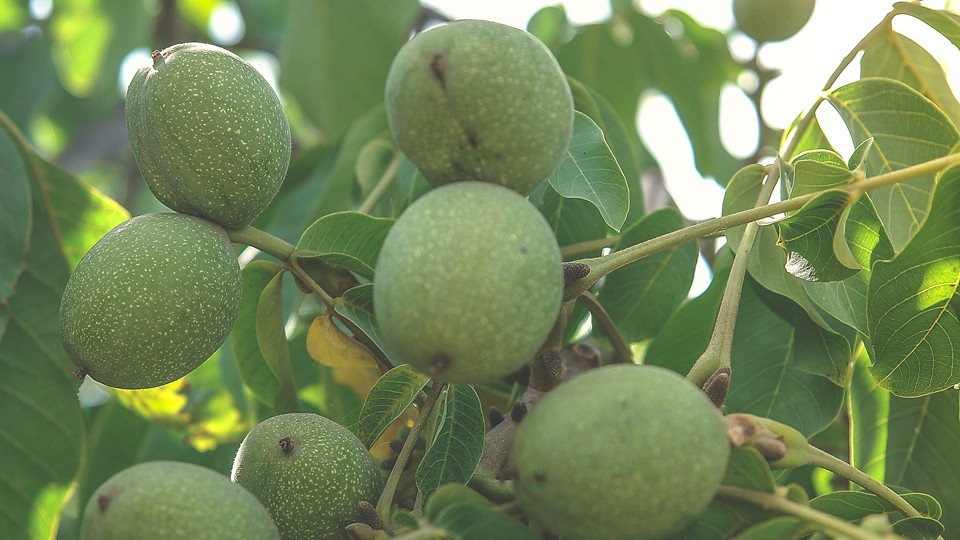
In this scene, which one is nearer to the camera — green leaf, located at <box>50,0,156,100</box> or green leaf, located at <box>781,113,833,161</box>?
green leaf, located at <box>781,113,833,161</box>

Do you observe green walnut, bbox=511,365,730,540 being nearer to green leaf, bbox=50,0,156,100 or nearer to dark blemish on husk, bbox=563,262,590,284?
dark blemish on husk, bbox=563,262,590,284

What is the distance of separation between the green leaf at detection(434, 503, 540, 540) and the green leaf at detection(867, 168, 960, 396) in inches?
22.1

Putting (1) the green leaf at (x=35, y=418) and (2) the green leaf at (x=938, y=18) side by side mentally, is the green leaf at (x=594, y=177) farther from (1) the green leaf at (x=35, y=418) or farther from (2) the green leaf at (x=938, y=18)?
(1) the green leaf at (x=35, y=418)

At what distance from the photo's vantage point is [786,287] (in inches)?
57.6

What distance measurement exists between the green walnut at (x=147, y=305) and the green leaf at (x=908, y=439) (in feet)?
3.23

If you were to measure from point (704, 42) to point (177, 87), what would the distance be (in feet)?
5.55

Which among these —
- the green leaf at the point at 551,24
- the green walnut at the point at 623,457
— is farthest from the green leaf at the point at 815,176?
the green leaf at the point at 551,24

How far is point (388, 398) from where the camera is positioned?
1.30m

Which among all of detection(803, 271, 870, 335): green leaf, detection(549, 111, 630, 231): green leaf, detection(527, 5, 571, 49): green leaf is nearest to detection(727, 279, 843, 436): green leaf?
detection(803, 271, 870, 335): green leaf

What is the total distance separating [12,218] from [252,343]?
0.62 meters

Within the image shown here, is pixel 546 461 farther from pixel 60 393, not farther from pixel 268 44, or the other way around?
pixel 268 44

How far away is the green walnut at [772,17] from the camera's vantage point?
2.27 meters

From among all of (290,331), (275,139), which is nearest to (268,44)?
(290,331)

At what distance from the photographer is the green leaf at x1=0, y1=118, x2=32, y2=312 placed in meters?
1.96
